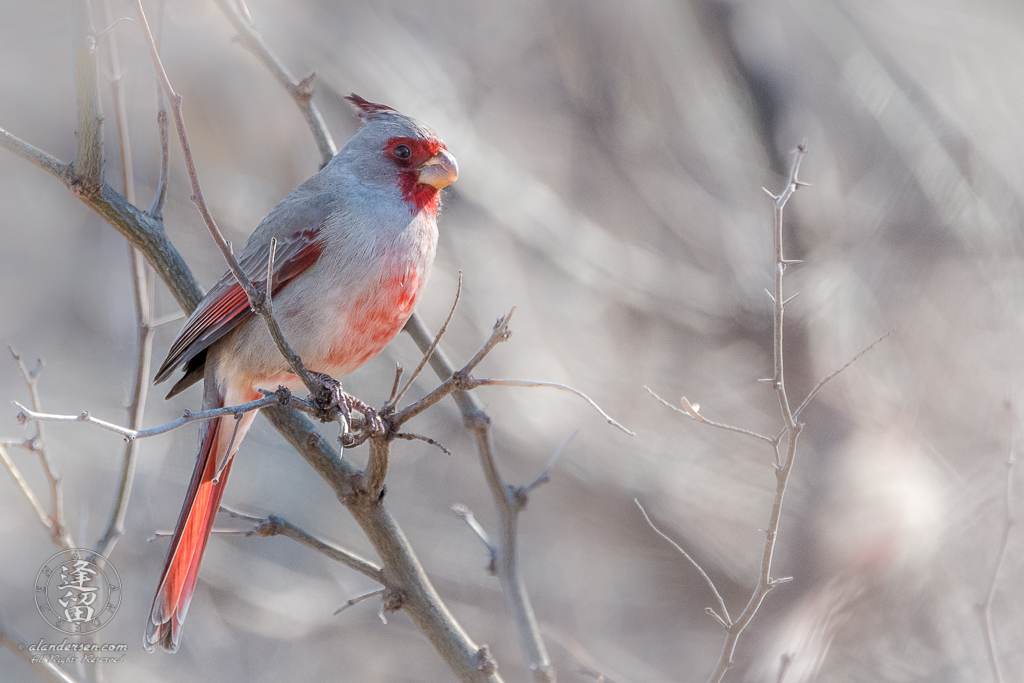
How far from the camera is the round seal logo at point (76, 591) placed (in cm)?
253

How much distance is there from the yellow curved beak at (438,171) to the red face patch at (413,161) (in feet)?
0.07

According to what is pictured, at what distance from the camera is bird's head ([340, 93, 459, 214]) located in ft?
8.85

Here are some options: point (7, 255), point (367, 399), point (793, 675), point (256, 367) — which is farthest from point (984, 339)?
point (7, 255)

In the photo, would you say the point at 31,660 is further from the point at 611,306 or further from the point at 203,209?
the point at 611,306

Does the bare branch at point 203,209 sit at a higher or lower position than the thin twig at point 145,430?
higher

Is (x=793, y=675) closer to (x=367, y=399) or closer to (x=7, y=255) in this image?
(x=367, y=399)

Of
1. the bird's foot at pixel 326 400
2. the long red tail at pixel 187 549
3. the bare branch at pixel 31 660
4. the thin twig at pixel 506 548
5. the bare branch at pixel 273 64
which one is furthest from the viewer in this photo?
the bare branch at pixel 273 64

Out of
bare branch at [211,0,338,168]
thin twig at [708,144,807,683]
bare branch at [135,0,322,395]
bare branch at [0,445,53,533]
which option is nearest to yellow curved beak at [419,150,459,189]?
bare branch at [211,0,338,168]

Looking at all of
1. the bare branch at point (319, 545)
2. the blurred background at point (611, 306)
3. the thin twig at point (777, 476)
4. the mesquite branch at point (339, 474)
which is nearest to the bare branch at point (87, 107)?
the mesquite branch at point (339, 474)

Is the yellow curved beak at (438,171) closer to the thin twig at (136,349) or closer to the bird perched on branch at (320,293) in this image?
the bird perched on branch at (320,293)

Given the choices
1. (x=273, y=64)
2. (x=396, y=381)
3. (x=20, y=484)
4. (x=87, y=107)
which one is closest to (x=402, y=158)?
(x=273, y=64)

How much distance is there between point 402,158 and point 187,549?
53.2 inches

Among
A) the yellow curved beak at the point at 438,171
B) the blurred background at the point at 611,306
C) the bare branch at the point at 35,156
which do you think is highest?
the bare branch at the point at 35,156

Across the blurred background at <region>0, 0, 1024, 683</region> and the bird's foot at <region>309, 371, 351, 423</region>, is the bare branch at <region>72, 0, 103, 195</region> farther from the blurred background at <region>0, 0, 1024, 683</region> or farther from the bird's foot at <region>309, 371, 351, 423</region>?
the blurred background at <region>0, 0, 1024, 683</region>
